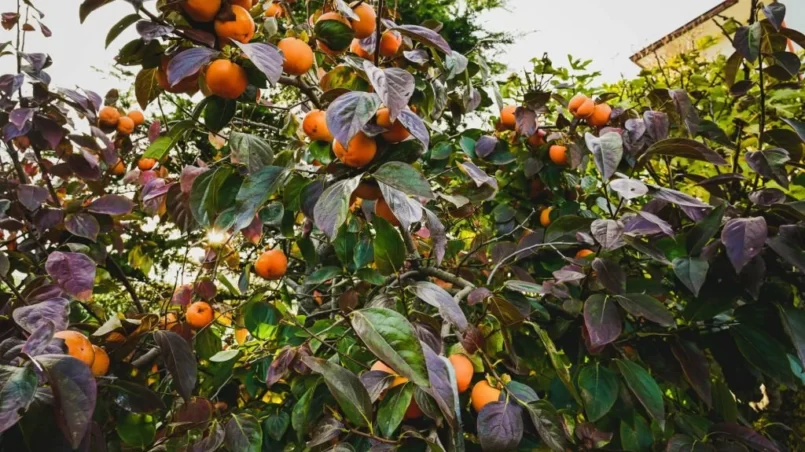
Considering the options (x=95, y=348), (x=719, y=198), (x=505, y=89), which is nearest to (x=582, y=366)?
(x=719, y=198)

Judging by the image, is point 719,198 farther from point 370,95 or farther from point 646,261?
point 370,95

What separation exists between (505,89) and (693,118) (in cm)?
113

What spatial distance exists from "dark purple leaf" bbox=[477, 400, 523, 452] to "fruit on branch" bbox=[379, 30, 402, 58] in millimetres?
700

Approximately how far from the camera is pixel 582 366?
37.4 inches

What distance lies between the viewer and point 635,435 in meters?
0.95

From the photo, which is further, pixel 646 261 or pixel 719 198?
pixel 646 261

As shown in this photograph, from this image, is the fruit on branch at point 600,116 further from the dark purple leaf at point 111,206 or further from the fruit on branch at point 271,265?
the dark purple leaf at point 111,206

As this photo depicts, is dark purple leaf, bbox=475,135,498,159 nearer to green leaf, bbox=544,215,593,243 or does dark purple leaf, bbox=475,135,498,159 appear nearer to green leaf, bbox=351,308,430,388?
green leaf, bbox=544,215,593,243

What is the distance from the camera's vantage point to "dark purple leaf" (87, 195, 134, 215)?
129cm

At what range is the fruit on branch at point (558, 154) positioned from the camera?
1.50 meters

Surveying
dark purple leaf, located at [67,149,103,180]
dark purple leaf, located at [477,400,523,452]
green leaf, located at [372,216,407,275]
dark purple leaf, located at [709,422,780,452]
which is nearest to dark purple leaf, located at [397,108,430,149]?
green leaf, located at [372,216,407,275]

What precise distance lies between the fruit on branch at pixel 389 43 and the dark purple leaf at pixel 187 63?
0.37 m

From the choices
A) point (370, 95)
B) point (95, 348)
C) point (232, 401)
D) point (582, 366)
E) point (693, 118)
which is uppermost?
point (370, 95)

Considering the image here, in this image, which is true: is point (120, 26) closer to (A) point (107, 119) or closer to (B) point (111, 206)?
(B) point (111, 206)
